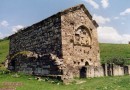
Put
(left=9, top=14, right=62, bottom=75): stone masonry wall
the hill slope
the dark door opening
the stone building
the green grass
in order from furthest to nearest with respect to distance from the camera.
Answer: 1. the hill slope
2. the dark door opening
3. the stone building
4. (left=9, top=14, right=62, bottom=75): stone masonry wall
5. the green grass

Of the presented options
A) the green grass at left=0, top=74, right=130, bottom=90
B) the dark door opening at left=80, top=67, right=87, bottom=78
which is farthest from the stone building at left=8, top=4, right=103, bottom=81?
A: the green grass at left=0, top=74, right=130, bottom=90

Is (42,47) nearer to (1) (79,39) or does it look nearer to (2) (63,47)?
(2) (63,47)

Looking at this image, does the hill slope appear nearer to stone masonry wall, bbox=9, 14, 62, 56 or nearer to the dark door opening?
stone masonry wall, bbox=9, 14, 62, 56

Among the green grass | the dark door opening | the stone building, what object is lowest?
the green grass

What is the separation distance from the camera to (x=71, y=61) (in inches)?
993

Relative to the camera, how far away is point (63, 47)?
24.4 m

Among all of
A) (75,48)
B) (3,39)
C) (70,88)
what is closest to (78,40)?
(75,48)

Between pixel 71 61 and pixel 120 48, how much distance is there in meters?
34.8

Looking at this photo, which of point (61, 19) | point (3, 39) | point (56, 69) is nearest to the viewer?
point (56, 69)

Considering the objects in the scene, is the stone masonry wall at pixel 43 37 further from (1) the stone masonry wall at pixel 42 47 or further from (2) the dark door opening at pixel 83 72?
(2) the dark door opening at pixel 83 72

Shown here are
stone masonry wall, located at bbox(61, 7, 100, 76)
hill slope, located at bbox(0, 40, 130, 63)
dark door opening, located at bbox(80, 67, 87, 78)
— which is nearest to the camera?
dark door opening, located at bbox(80, 67, 87, 78)

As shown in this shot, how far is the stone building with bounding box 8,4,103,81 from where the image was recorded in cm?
2333

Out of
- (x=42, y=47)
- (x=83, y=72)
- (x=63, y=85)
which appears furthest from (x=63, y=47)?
(x=63, y=85)

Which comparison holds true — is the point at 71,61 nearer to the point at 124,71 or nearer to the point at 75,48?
the point at 75,48
